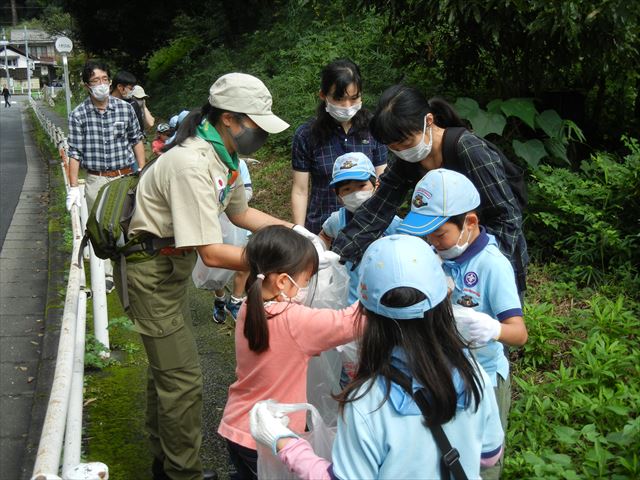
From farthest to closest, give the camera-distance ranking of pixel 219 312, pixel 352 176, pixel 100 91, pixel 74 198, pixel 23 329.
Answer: pixel 23 329 < pixel 74 198 < pixel 100 91 < pixel 219 312 < pixel 352 176

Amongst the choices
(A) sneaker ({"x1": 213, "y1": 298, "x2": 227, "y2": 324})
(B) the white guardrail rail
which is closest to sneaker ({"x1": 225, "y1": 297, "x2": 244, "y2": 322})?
(A) sneaker ({"x1": 213, "y1": 298, "x2": 227, "y2": 324})

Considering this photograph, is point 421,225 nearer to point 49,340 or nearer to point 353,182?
point 353,182

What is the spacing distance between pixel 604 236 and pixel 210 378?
291 cm

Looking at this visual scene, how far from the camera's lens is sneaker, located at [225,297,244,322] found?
5066mm

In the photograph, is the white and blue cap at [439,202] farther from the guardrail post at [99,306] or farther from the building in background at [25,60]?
the building in background at [25,60]

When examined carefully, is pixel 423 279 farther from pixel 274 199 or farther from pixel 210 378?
pixel 274 199

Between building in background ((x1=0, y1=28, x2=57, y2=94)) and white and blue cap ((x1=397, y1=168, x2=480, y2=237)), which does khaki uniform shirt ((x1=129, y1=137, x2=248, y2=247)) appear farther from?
building in background ((x1=0, y1=28, x2=57, y2=94))

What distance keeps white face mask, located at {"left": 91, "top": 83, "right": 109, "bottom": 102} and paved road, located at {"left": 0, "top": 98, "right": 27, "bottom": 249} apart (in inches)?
166

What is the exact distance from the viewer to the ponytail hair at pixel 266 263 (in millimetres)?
2500

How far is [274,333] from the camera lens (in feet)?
8.29

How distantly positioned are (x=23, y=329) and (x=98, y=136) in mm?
1806

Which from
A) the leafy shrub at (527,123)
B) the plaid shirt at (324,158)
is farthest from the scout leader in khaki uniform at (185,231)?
the leafy shrub at (527,123)

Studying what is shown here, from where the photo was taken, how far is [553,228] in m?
5.54

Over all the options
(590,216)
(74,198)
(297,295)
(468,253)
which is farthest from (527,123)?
(74,198)
